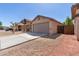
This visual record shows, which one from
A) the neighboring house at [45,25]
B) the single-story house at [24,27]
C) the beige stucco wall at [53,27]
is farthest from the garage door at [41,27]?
the single-story house at [24,27]

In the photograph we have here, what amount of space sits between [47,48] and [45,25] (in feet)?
4.14

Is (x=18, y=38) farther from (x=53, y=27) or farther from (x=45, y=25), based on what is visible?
(x=53, y=27)

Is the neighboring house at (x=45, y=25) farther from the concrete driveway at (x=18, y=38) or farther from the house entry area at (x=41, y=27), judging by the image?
the concrete driveway at (x=18, y=38)

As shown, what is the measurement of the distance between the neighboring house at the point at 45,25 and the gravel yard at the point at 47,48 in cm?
32

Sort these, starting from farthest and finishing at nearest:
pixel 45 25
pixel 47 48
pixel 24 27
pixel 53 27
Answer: pixel 24 27 < pixel 45 25 < pixel 53 27 < pixel 47 48

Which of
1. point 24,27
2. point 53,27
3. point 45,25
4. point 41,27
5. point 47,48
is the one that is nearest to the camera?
point 47,48

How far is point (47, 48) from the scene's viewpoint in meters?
4.80

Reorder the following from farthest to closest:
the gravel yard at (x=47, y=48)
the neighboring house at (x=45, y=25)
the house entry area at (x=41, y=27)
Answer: the house entry area at (x=41, y=27), the neighboring house at (x=45, y=25), the gravel yard at (x=47, y=48)

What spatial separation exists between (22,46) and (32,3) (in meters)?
1.60

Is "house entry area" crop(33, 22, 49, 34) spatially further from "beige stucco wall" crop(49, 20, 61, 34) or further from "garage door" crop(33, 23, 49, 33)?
"beige stucco wall" crop(49, 20, 61, 34)

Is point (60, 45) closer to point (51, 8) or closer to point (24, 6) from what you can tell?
point (51, 8)

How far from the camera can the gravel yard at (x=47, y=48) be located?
14.4 feet

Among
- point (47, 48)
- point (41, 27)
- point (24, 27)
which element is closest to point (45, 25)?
point (41, 27)

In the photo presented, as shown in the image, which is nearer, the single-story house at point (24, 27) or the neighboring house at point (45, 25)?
the neighboring house at point (45, 25)
